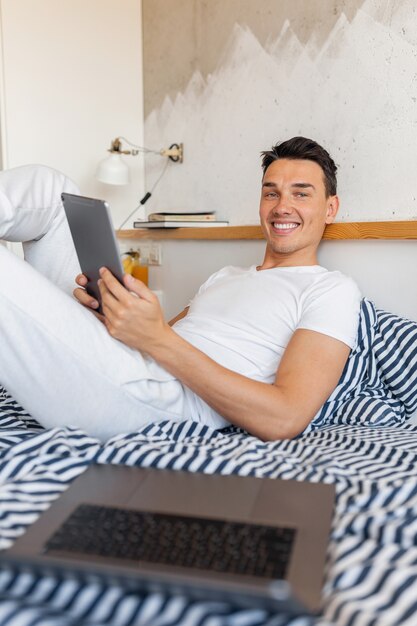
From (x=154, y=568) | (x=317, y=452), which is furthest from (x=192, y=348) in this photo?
(x=154, y=568)

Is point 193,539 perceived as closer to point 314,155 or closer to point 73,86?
point 314,155

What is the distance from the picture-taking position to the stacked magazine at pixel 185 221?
2.17 metres

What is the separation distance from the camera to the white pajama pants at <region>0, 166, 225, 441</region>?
1028 mm

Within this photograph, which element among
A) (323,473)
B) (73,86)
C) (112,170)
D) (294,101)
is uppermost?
(73,86)

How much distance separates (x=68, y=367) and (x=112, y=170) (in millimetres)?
1498

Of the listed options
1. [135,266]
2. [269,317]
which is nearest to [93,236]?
[269,317]

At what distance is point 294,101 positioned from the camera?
1875mm

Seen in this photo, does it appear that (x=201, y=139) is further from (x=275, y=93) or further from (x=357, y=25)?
(x=357, y=25)

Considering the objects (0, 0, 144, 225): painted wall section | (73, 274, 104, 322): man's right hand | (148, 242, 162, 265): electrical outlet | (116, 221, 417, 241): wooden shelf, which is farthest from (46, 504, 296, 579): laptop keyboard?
(0, 0, 144, 225): painted wall section

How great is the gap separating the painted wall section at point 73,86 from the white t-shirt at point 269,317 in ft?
4.32

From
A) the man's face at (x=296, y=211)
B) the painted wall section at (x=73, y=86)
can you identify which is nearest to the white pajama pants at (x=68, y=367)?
the man's face at (x=296, y=211)

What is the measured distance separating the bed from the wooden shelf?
0.64 feet

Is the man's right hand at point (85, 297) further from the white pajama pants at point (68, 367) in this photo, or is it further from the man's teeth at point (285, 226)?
the man's teeth at point (285, 226)

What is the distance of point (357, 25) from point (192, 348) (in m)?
1.06
